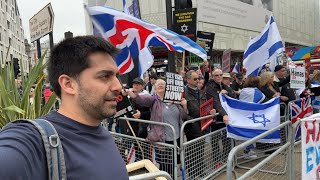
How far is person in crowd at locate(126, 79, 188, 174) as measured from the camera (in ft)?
14.9

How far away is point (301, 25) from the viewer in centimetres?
4400

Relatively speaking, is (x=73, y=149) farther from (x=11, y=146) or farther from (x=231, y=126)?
(x=231, y=126)

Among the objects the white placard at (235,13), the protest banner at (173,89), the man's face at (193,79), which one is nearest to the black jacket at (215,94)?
the man's face at (193,79)

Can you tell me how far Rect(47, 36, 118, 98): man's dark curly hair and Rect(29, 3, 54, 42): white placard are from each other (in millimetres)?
4644

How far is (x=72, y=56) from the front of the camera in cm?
147

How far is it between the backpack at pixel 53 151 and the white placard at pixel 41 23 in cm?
503

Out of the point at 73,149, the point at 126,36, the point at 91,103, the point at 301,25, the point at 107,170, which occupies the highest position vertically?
the point at 301,25

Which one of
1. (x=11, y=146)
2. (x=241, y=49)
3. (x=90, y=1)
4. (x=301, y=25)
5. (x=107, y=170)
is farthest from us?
(x=301, y=25)

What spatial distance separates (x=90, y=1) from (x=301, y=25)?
31295mm

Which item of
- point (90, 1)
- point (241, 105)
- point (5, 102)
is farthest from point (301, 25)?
point (5, 102)

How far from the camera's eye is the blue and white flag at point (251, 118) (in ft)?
15.2

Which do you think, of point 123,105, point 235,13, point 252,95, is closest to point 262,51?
point 252,95

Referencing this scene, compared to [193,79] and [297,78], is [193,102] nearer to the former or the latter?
[193,79]

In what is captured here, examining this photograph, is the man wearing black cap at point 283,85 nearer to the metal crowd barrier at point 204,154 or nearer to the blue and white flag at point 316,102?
the blue and white flag at point 316,102
